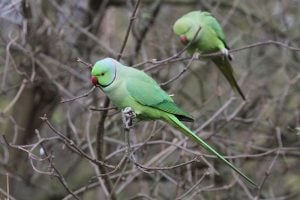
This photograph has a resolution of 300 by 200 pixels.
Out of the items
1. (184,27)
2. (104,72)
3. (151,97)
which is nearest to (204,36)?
(184,27)

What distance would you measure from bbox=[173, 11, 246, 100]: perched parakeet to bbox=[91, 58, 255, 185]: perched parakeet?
1310 millimetres

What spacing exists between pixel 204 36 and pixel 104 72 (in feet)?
5.85

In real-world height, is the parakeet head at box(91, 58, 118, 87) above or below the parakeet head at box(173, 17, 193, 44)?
above

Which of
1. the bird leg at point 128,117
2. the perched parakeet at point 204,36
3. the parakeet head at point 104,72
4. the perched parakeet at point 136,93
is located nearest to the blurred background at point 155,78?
the perched parakeet at point 204,36

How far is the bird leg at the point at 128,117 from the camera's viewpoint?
2.76 meters

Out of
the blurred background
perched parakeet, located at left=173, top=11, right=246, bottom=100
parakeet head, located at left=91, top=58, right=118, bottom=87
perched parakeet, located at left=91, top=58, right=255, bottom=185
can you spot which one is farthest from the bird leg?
perched parakeet, located at left=173, top=11, right=246, bottom=100

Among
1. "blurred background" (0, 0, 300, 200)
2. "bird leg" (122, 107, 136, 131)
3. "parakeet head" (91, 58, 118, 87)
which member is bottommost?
"blurred background" (0, 0, 300, 200)

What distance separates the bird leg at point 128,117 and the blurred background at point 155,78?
135 centimetres

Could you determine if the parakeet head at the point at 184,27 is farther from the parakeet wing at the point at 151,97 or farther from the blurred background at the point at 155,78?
the parakeet wing at the point at 151,97

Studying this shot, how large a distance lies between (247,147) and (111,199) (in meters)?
1.94

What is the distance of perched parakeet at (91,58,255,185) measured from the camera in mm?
2861

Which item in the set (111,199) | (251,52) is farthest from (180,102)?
(111,199)

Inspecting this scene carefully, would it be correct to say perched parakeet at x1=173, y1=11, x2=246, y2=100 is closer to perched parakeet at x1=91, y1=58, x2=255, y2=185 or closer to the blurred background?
the blurred background

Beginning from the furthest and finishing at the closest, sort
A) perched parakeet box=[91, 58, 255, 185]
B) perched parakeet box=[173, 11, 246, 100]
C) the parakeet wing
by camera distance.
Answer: perched parakeet box=[173, 11, 246, 100], the parakeet wing, perched parakeet box=[91, 58, 255, 185]
